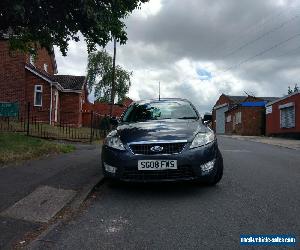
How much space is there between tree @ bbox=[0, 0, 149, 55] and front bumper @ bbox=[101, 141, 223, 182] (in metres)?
4.02

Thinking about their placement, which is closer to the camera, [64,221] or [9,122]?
[64,221]

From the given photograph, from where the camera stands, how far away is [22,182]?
698cm

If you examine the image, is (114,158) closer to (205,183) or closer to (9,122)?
(205,183)

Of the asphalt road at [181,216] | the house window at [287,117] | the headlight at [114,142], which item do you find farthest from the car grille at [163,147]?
the house window at [287,117]

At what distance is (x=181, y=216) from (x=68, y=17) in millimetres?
6235

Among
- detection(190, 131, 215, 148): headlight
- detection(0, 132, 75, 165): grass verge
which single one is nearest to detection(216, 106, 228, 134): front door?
detection(0, 132, 75, 165): grass verge

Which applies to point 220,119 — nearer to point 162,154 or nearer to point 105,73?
point 105,73

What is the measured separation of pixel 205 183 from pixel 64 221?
276 centimetres

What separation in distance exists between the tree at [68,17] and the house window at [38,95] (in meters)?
18.7

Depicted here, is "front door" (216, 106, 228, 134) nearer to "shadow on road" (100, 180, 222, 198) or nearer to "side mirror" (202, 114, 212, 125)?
"side mirror" (202, 114, 212, 125)

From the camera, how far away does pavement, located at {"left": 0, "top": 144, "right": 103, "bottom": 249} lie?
4.77 metres

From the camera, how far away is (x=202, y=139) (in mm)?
6410

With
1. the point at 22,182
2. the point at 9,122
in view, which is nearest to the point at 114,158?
the point at 22,182

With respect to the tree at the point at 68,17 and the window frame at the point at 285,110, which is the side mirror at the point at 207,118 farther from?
the window frame at the point at 285,110
